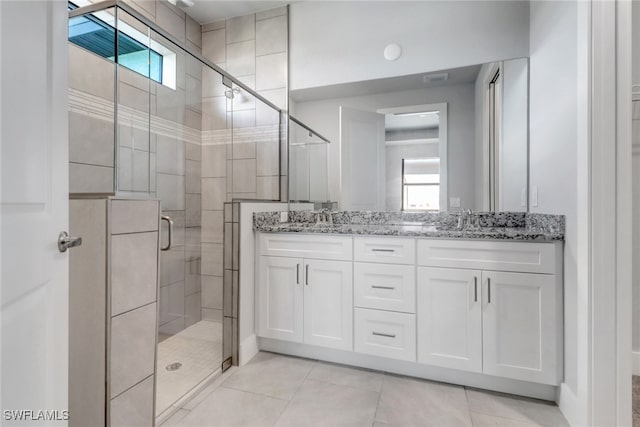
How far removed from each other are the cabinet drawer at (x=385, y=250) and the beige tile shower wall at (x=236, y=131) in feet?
2.83

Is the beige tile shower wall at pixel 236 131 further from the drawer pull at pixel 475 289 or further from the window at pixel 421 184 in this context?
the drawer pull at pixel 475 289

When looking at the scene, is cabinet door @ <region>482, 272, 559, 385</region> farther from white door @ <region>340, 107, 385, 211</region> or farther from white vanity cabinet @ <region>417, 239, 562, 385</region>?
white door @ <region>340, 107, 385, 211</region>

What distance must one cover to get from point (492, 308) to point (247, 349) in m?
1.52

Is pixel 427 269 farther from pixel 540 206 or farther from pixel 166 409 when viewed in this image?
pixel 166 409

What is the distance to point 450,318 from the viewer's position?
1.73m

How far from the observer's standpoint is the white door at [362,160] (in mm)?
2422

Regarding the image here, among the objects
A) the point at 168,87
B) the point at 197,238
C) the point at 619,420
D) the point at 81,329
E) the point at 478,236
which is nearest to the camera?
the point at 81,329

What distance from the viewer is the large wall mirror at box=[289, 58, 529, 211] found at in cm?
209

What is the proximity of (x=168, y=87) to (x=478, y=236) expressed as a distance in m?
1.96

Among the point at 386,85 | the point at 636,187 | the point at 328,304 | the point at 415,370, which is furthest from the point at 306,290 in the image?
the point at 636,187

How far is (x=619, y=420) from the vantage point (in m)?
1.28

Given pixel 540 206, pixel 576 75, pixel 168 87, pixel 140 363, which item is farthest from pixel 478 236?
pixel 168 87

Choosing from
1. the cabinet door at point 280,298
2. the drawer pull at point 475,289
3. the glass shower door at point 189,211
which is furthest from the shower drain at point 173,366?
the drawer pull at point 475,289

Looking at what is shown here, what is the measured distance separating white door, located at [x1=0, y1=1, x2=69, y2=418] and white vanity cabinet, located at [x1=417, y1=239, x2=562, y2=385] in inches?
63.5
